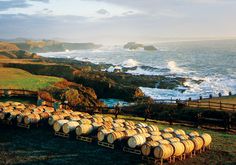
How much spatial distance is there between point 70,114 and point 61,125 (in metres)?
3.55

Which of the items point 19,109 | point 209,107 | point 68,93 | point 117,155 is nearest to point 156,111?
point 209,107

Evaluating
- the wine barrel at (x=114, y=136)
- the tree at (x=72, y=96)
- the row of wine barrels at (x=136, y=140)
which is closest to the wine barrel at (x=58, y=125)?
the wine barrel at (x=114, y=136)

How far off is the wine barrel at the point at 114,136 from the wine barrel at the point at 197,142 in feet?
17.1

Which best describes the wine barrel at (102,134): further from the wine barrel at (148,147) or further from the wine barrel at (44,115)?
the wine barrel at (44,115)

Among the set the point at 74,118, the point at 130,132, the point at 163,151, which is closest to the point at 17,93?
the point at 74,118

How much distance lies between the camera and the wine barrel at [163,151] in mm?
22517

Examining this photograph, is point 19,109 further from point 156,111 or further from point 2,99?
point 156,111

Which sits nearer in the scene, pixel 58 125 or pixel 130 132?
pixel 130 132

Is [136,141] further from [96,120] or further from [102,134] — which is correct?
[96,120]

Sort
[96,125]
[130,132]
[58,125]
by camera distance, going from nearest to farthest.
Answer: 1. [130,132]
2. [96,125]
3. [58,125]

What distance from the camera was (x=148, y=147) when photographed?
76.1ft

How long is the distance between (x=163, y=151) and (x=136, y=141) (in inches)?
101

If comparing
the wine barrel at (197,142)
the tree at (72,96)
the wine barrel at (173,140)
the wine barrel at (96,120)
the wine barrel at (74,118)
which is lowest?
the tree at (72,96)

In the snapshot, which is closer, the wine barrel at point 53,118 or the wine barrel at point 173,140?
the wine barrel at point 173,140
